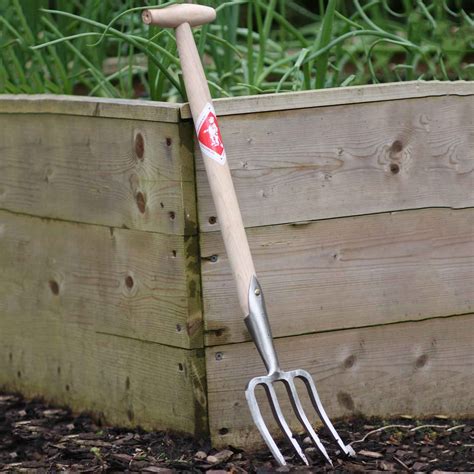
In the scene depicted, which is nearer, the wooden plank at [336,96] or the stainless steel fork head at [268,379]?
the stainless steel fork head at [268,379]

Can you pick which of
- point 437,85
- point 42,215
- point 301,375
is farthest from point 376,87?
point 42,215

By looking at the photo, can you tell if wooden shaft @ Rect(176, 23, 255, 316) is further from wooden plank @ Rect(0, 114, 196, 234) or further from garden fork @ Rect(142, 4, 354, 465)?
wooden plank @ Rect(0, 114, 196, 234)

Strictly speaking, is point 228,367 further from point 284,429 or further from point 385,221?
point 385,221

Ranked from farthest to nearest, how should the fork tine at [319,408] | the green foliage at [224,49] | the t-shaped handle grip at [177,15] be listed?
1. the green foliage at [224,49]
2. the fork tine at [319,408]
3. the t-shaped handle grip at [177,15]

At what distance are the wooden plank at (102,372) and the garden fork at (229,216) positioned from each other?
171 mm

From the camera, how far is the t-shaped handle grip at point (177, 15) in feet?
6.05

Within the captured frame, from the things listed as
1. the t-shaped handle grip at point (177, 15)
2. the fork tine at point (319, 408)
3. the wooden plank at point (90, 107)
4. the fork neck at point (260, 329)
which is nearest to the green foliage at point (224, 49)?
the wooden plank at point (90, 107)

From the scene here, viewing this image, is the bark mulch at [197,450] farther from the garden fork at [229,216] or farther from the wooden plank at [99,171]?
the wooden plank at [99,171]

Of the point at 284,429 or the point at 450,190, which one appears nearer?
the point at 284,429

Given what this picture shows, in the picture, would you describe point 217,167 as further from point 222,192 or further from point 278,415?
point 278,415

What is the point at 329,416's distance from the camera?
7.08 feet

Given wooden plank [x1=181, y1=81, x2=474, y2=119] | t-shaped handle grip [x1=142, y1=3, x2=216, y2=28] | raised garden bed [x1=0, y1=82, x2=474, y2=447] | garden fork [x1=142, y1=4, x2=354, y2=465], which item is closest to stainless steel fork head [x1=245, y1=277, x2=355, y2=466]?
garden fork [x1=142, y1=4, x2=354, y2=465]

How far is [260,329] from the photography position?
1.91 m

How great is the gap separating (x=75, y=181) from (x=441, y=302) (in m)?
0.80
